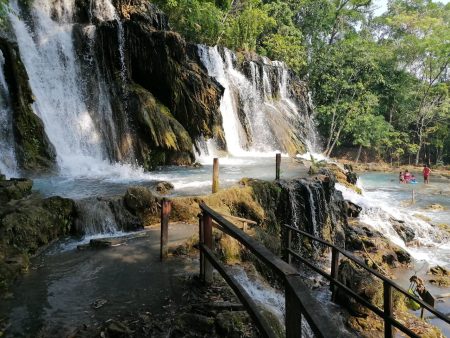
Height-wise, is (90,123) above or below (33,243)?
above

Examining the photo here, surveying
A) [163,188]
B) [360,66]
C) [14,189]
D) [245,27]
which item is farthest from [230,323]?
[360,66]

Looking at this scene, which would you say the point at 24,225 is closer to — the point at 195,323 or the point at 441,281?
the point at 195,323

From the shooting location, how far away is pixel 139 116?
16.3m

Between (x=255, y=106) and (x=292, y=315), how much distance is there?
25.7m

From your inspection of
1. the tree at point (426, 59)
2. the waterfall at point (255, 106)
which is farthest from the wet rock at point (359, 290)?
the tree at point (426, 59)

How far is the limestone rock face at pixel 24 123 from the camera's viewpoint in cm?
1291

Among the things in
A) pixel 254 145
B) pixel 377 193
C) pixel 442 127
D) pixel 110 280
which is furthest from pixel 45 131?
pixel 442 127

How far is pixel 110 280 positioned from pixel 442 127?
41.9 meters

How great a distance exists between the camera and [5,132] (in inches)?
503

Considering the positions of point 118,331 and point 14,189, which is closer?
point 118,331

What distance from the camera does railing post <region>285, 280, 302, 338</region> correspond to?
6.85 feet

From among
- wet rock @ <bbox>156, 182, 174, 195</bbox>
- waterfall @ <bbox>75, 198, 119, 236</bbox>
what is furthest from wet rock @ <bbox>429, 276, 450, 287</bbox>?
waterfall @ <bbox>75, 198, 119, 236</bbox>

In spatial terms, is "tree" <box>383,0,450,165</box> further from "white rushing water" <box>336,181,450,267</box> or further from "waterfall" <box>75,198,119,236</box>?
"waterfall" <box>75,198,119,236</box>

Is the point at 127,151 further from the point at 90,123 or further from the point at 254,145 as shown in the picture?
the point at 254,145
